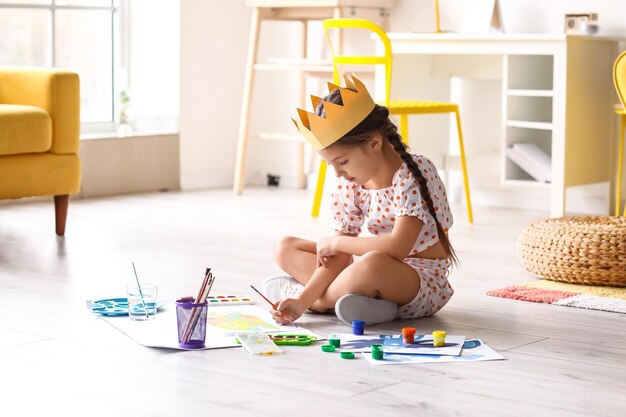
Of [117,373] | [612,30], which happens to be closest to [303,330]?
[117,373]

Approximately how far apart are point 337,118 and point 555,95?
1.95 meters

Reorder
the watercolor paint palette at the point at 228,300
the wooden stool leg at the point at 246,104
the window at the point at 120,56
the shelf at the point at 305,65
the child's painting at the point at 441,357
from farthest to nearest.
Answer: the window at the point at 120,56
the wooden stool leg at the point at 246,104
the shelf at the point at 305,65
the watercolor paint palette at the point at 228,300
the child's painting at the point at 441,357

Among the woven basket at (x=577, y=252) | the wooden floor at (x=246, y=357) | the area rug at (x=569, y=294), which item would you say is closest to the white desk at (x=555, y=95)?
the wooden floor at (x=246, y=357)

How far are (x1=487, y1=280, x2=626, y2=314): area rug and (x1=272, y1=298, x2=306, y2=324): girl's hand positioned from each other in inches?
25.8

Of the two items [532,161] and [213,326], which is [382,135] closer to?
[213,326]

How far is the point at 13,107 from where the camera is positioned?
3662mm

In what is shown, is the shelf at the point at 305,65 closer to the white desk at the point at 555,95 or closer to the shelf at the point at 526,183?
the white desk at the point at 555,95

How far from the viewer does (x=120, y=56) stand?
5.45 metres

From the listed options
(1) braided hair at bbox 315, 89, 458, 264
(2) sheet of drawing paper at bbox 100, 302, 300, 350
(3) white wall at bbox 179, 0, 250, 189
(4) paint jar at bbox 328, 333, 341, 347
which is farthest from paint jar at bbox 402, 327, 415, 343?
(3) white wall at bbox 179, 0, 250, 189

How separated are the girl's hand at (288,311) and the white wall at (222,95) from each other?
293cm

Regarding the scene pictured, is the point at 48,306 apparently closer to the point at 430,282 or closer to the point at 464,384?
the point at 430,282

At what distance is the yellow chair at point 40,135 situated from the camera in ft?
11.8

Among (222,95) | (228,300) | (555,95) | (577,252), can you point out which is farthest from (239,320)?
(222,95)

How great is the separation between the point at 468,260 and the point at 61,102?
59.2 inches
